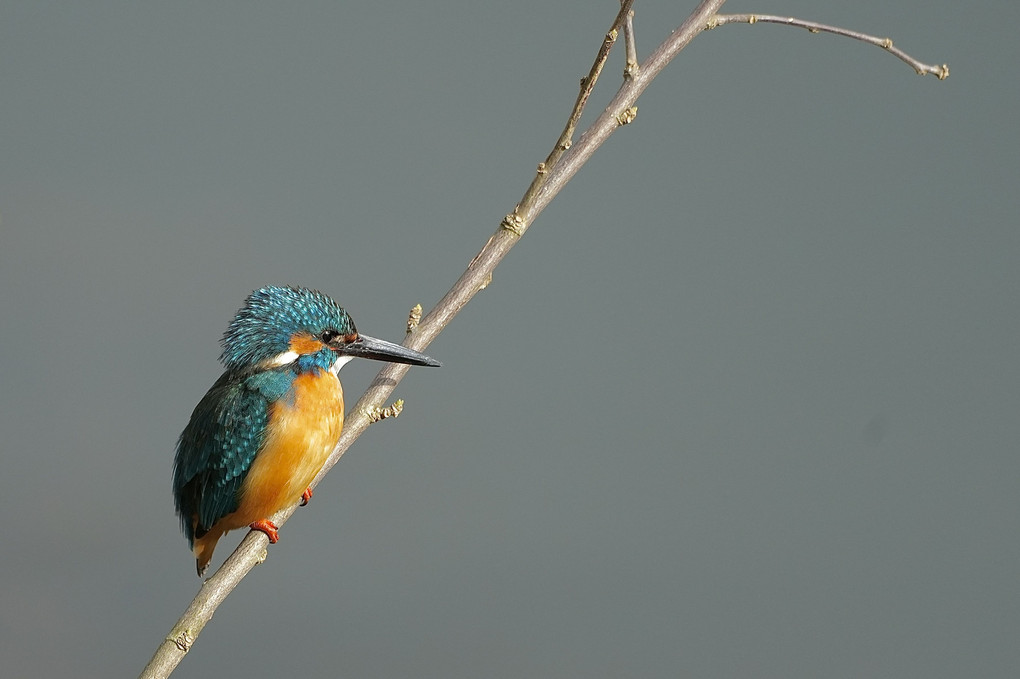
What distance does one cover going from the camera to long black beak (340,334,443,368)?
1.87 meters

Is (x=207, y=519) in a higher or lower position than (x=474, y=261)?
lower

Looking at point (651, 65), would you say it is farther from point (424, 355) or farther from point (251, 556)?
point (251, 556)

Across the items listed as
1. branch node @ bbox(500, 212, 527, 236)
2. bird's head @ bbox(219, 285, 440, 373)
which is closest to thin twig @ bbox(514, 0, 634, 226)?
branch node @ bbox(500, 212, 527, 236)

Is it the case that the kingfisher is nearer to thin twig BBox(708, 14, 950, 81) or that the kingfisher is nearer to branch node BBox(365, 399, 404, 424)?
branch node BBox(365, 399, 404, 424)

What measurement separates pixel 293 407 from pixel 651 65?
0.97 meters

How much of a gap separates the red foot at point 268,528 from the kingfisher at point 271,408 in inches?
2.6

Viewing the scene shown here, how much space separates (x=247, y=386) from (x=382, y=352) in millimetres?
348

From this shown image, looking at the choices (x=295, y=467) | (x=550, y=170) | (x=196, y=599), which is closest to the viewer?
(x=196, y=599)

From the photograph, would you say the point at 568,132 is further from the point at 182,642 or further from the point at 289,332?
the point at 182,642

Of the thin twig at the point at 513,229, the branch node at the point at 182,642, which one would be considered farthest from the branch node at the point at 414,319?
the branch node at the point at 182,642

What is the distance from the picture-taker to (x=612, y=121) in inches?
70.0

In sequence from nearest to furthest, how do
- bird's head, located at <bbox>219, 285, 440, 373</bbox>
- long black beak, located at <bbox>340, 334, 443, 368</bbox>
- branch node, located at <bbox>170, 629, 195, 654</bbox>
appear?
branch node, located at <bbox>170, 629, 195, 654</bbox> → long black beak, located at <bbox>340, 334, 443, 368</bbox> → bird's head, located at <bbox>219, 285, 440, 373</bbox>

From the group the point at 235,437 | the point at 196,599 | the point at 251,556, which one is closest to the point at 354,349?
the point at 235,437

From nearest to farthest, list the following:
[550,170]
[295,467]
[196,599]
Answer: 1. [196,599]
2. [550,170]
3. [295,467]
